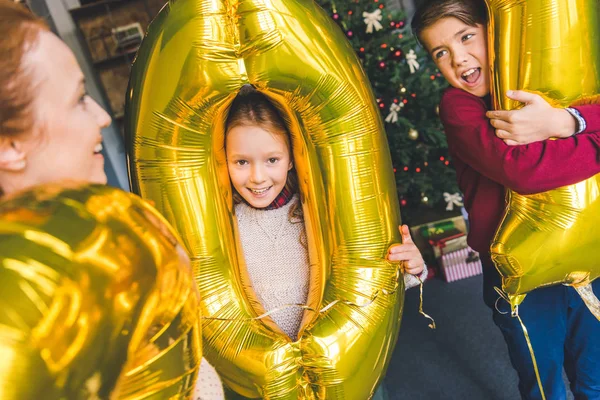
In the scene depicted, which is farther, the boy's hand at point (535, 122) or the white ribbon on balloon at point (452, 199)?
the white ribbon on balloon at point (452, 199)

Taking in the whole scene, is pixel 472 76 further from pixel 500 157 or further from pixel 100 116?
pixel 100 116

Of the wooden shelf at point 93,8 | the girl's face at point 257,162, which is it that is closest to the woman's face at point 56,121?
the girl's face at point 257,162

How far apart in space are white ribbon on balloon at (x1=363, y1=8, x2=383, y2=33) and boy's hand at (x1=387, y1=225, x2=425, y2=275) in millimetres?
1540

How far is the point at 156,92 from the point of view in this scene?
2.64 ft

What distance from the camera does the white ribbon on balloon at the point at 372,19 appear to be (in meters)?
2.20

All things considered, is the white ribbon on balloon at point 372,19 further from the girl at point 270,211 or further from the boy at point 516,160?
the girl at point 270,211

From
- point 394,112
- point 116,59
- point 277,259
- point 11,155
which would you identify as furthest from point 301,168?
point 116,59

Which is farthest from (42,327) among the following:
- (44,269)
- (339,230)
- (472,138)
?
(472,138)

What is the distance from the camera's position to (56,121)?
0.46m

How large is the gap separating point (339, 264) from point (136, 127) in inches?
20.4

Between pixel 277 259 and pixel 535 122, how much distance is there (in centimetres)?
66

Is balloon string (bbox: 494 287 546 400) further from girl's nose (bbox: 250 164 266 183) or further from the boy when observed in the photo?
girl's nose (bbox: 250 164 266 183)

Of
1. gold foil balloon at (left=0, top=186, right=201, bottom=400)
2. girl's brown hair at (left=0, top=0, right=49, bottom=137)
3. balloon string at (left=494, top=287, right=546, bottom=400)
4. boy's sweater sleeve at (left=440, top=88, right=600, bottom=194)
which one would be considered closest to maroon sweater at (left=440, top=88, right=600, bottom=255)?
boy's sweater sleeve at (left=440, top=88, right=600, bottom=194)

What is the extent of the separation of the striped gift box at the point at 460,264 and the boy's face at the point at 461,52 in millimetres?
1613
